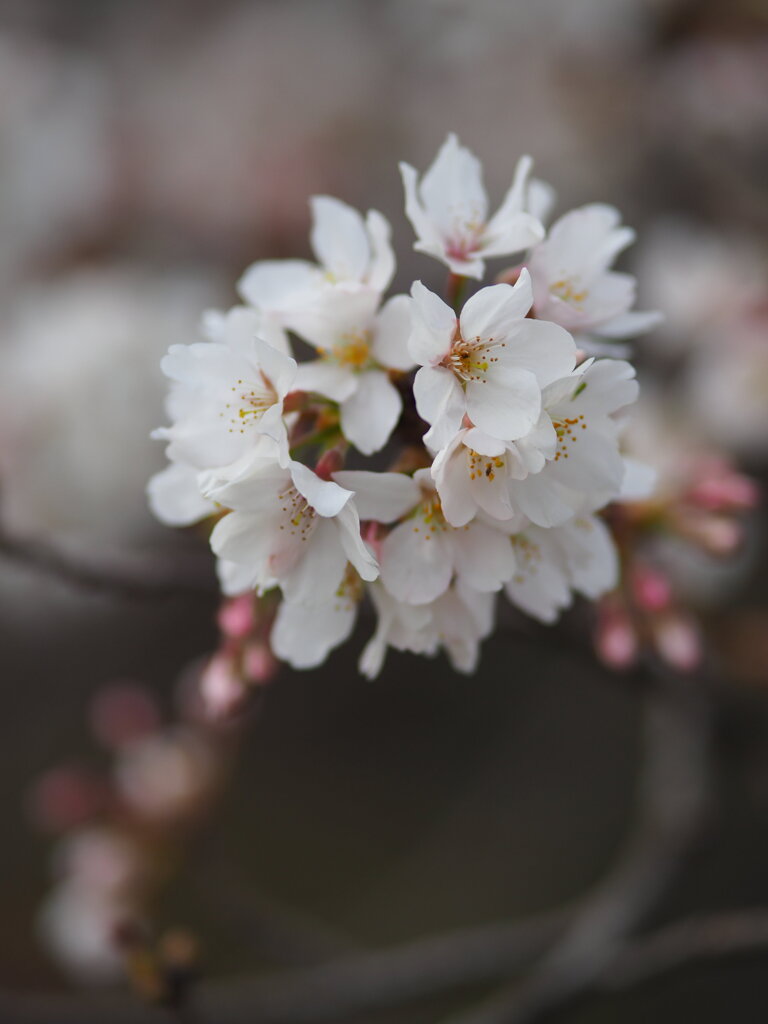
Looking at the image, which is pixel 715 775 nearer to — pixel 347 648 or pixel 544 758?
pixel 544 758

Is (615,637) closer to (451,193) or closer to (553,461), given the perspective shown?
(553,461)

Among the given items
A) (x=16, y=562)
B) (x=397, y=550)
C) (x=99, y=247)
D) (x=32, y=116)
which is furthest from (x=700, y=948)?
(x=32, y=116)

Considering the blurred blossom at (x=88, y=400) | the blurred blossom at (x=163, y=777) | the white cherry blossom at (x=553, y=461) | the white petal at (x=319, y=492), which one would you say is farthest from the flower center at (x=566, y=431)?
the blurred blossom at (x=88, y=400)

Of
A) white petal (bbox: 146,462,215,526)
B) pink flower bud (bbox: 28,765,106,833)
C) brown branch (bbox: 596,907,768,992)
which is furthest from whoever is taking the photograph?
pink flower bud (bbox: 28,765,106,833)

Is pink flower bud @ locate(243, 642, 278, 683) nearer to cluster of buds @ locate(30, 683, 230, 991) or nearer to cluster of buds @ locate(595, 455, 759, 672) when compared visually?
cluster of buds @ locate(595, 455, 759, 672)

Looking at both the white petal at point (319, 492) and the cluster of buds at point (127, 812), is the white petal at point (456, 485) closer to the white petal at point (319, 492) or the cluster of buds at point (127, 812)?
the white petal at point (319, 492)

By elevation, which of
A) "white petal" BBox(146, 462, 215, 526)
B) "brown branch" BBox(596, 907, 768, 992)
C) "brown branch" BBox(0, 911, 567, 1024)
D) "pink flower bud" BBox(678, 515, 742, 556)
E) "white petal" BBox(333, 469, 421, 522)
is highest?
"pink flower bud" BBox(678, 515, 742, 556)

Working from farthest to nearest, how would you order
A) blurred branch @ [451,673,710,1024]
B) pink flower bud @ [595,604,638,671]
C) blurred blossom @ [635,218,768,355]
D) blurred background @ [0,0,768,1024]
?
blurred background @ [0,0,768,1024]
blurred blossom @ [635,218,768,355]
blurred branch @ [451,673,710,1024]
pink flower bud @ [595,604,638,671]

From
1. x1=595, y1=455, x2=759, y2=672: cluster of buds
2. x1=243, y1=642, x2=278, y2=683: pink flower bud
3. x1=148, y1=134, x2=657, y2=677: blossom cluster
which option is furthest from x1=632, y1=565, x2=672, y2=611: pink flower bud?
x1=243, y1=642, x2=278, y2=683: pink flower bud
